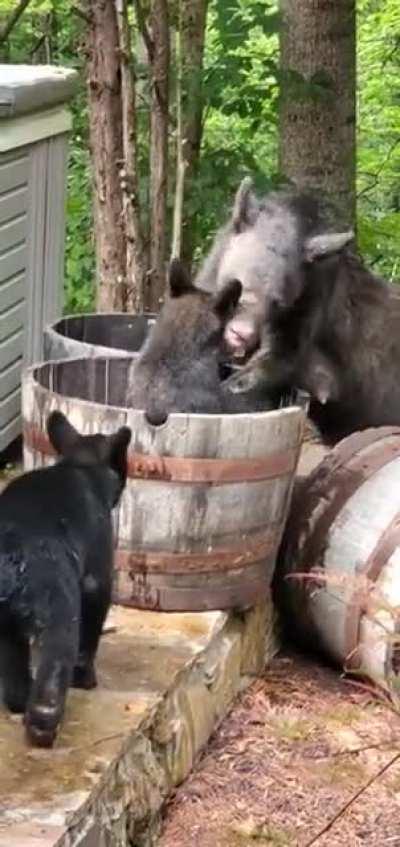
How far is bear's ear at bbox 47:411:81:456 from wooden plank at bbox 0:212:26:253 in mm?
1744

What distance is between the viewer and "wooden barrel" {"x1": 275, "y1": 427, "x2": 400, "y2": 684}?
5594mm

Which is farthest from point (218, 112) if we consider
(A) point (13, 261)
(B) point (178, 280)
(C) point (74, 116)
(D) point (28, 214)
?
(B) point (178, 280)

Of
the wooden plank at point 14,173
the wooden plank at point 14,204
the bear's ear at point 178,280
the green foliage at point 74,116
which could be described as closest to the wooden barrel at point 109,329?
the wooden plank at point 14,204

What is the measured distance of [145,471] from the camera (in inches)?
195

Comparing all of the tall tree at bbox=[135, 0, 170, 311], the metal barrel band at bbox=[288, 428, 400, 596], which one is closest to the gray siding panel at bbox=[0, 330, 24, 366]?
the metal barrel band at bbox=[288, 428, 400, 596]

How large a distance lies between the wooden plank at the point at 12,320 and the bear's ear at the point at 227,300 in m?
1.04

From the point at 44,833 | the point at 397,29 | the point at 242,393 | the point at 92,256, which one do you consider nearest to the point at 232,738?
the point at 242,393

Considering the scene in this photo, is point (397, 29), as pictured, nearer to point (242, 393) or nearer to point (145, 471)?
point (242, 393)

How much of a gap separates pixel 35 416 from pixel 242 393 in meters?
1.07

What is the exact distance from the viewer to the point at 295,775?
194 inches

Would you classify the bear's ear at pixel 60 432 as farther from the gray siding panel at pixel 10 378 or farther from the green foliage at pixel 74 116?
the green foliage at pixel 74 116

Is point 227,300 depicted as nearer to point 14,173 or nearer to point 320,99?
point 14,173

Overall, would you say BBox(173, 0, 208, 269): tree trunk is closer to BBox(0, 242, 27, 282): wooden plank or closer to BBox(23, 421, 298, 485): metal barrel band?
BBox(0, 242, 27, 282): wooden plank

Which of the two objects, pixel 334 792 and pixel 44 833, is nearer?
pixel 44 833
